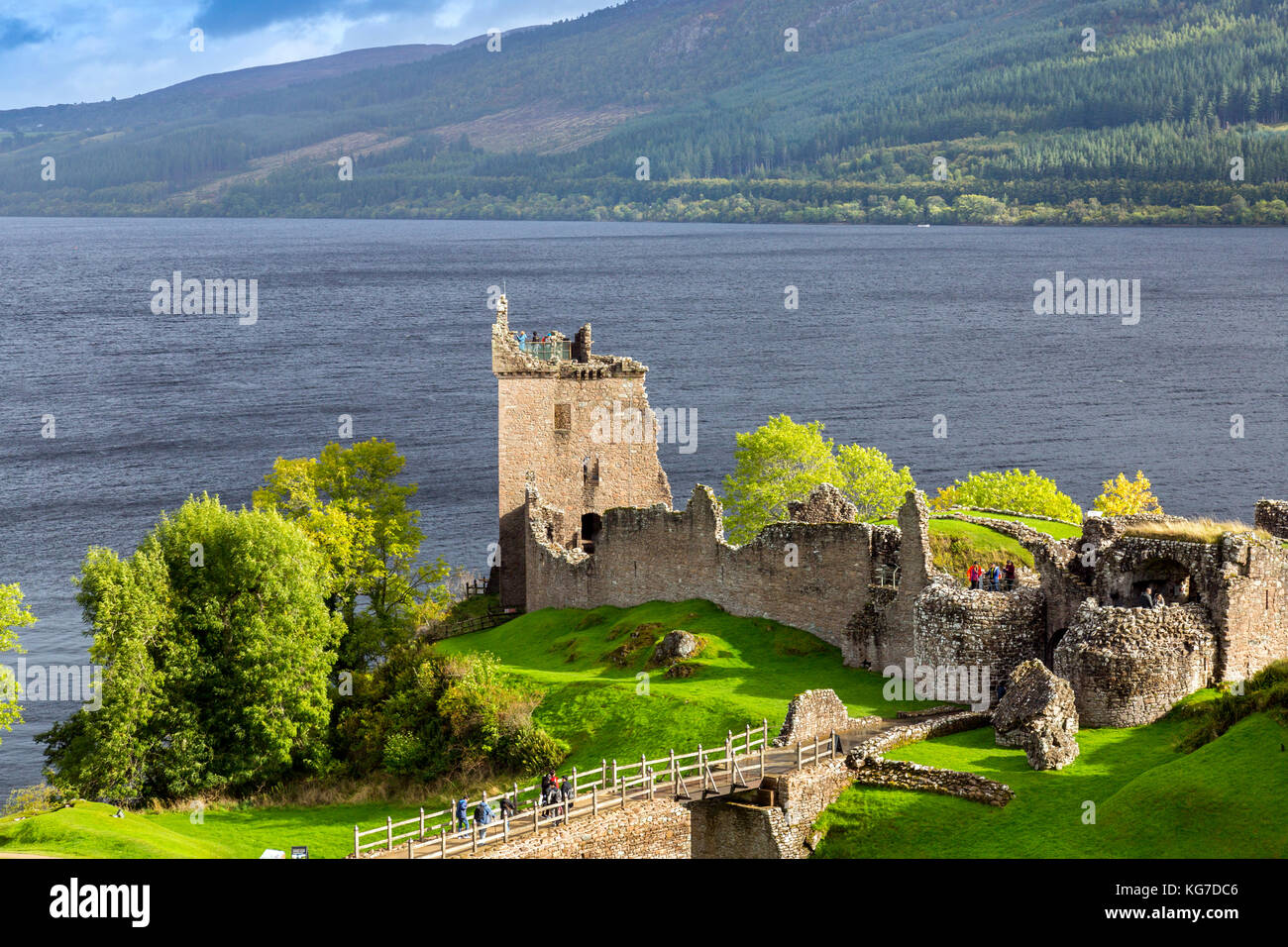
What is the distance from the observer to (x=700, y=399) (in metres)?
160

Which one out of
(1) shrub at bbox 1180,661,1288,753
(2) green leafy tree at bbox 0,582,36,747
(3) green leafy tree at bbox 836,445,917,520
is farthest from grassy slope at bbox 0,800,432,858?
(3) green leafy tree at bbox 836,445,917,520

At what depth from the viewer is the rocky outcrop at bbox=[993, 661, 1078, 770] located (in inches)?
1725

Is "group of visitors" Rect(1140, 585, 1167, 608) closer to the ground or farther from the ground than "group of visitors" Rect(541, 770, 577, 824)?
farther from the ground

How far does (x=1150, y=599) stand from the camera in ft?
161

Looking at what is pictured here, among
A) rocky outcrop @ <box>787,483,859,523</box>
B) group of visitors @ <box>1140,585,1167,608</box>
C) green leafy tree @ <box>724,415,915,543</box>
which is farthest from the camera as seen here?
green leafy tree @ <box>724,415,915,543</box>

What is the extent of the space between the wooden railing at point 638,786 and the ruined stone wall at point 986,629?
6.44 m

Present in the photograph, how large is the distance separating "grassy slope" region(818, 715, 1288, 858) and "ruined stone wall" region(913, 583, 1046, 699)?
5118 mm

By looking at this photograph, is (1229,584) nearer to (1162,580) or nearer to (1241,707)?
(1162,580)

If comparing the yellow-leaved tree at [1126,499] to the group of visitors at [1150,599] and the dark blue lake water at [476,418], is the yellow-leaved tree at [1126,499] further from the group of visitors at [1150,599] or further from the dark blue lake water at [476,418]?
the group of visitors at [1150,599]

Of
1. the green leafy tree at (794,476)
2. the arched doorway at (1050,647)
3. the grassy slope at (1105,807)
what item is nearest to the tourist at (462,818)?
the grassy slope at (1105,807)

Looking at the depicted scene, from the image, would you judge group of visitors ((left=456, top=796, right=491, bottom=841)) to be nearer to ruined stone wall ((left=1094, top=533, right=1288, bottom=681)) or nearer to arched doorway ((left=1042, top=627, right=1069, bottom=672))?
arched doorway ((left=1042, top=627, right=1069, bottom=672))

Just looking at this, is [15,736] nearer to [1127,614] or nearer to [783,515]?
[783,515]

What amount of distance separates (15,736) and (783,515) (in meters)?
35.8

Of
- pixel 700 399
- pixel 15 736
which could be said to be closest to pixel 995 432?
pixel 700 399
